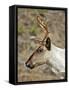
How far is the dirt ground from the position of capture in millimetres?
1689

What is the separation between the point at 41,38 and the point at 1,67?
1.02ft

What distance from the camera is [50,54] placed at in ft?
5.82

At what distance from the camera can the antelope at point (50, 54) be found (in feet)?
5.70

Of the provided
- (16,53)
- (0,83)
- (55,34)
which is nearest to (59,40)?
(55,34)

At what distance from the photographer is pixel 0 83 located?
1711 mm

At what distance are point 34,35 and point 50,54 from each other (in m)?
0.16

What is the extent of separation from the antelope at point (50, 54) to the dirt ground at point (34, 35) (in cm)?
2

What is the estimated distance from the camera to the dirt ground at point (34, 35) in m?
1.69

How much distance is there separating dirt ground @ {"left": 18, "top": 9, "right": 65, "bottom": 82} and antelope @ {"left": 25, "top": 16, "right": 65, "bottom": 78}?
2 cm

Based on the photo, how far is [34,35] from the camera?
172cm

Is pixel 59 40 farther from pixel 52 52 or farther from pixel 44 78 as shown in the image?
pixel 44 78

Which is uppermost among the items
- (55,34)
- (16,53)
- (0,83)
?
(55,34)

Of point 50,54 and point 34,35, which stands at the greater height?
point 34,35

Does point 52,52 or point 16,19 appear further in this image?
point 52,52
